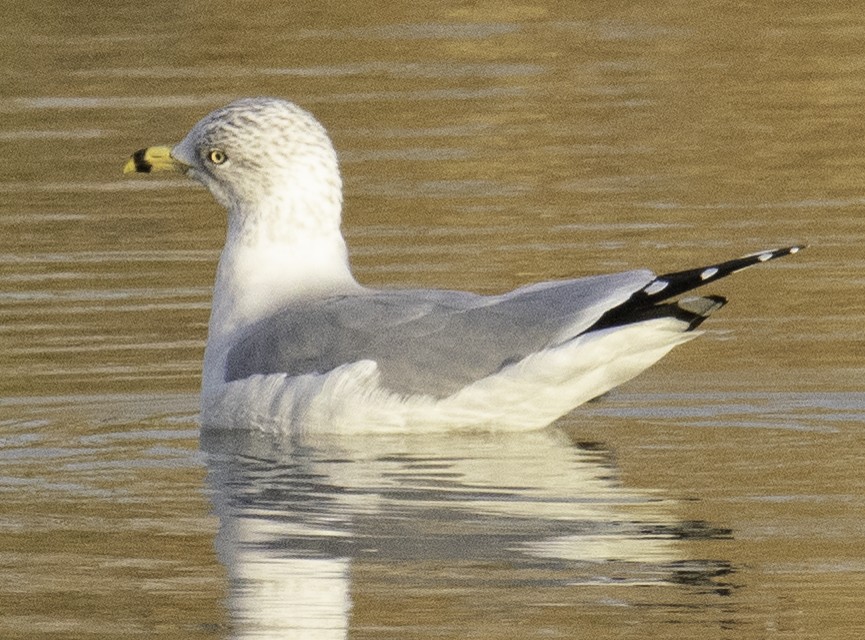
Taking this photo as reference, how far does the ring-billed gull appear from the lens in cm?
930

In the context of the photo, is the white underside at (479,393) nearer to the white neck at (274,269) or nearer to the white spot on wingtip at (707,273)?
the white spot on wingtip at (707,273)

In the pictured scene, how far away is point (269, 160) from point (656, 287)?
199cm

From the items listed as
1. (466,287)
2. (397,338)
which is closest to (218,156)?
(397,338)

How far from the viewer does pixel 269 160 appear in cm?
1044

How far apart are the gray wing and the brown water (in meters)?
0.29

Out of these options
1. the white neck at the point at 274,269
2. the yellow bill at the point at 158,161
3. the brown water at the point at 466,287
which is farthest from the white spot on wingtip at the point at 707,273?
the yellow bill at the point at 158,161

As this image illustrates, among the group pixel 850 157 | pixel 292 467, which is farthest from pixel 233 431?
pixel 850 157

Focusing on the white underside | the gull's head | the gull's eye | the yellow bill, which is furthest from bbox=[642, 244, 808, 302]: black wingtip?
the yellow bill

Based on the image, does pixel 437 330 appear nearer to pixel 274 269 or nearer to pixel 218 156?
pixel 274 269

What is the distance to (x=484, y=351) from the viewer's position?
31.0 ft

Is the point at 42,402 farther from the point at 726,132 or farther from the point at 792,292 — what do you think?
the point at 726,132

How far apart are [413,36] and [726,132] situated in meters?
4.82

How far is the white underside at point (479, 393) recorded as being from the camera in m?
9.32

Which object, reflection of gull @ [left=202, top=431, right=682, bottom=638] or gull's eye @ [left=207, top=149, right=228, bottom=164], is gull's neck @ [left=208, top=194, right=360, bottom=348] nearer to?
gull's eye @ [left=207, top=149, right=228, bottom=164]
